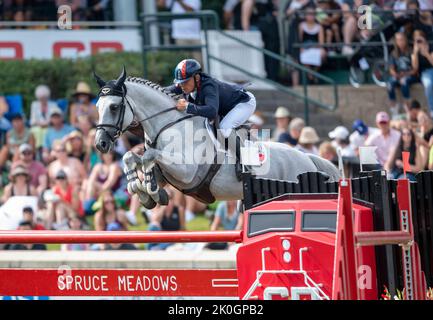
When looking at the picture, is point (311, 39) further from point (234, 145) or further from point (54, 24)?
point (234, 145)

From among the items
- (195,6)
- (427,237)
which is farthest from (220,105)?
(195,6)

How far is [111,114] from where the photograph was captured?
1011 centimetres

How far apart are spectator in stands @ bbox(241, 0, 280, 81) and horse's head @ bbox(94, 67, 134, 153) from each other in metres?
6.96

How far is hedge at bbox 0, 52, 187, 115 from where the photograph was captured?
1630cm

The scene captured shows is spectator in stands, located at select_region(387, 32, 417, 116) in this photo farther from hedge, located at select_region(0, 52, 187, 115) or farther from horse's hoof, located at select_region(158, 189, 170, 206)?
horse's hoof, located at select_region(158, 189, 170, 206)

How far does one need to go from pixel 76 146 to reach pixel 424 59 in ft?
14.7

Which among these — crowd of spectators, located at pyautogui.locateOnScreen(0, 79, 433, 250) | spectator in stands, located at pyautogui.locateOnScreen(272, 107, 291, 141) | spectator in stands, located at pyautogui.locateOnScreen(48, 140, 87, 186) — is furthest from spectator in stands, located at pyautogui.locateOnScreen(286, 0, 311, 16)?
spectator in stands, located at pyautogui.locateOnScreen(48, 140, 87, 186)

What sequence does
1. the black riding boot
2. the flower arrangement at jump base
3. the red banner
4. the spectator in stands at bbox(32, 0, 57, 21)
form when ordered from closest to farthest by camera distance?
the flower arrangement at jump base, the red banner, the black riding boot, the spectator in stands at bbox(32, 0, 57, 21)

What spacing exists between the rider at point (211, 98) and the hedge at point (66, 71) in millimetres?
5619

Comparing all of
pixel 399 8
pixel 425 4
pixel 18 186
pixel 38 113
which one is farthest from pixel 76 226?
pixel 425 4

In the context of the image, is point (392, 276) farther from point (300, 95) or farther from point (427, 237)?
point (300, 95)

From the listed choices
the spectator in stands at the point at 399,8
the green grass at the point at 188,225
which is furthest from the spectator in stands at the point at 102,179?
the spectator in stands at the point at 399,8

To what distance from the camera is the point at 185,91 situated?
10.4 m
